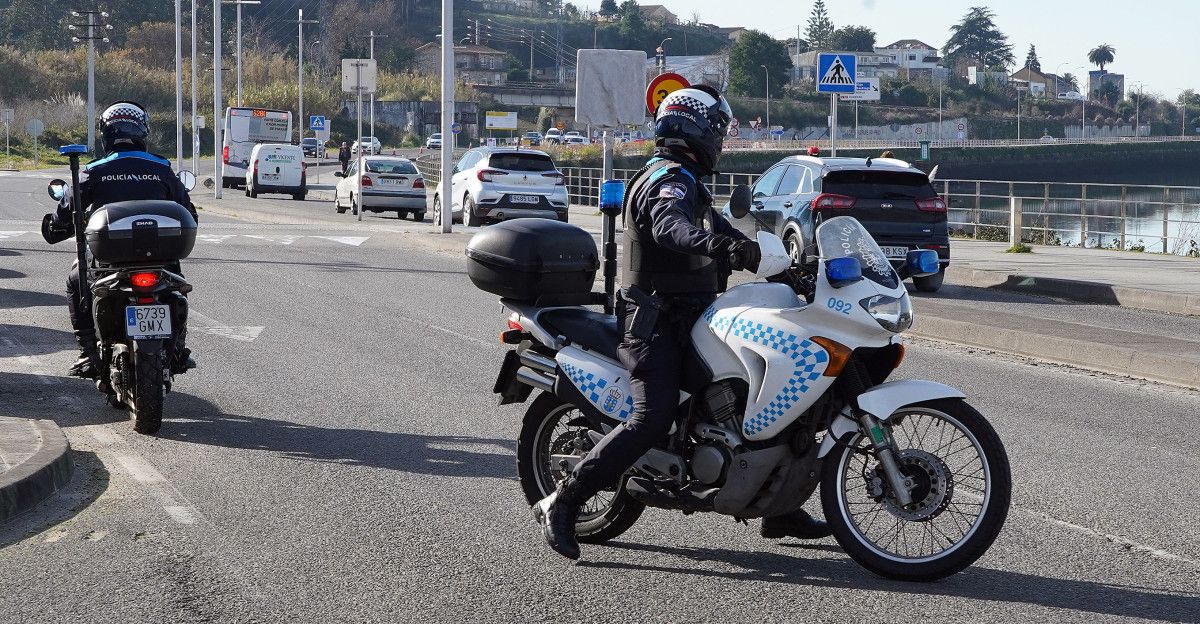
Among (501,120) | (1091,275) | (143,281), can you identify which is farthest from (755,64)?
(143,281)

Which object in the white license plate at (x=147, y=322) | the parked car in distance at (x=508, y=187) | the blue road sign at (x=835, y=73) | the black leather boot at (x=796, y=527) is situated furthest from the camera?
the parked car in distance at (x=508, y=187)

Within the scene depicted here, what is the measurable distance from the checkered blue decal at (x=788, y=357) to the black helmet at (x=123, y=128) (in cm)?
489

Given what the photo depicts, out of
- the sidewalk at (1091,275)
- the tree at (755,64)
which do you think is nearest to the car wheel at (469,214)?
the sidewalk at (1091,275)

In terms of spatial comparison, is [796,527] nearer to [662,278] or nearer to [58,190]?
[662,278]

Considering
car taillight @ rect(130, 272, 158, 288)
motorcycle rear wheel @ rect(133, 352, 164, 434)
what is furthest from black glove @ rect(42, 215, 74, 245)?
motorcycle rear wheel @ rect(133, 352, 164, 434)

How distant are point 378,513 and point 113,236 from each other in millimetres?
2721

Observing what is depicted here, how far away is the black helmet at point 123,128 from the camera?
333 inches

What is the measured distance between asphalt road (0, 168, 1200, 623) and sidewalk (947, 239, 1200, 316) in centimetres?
577

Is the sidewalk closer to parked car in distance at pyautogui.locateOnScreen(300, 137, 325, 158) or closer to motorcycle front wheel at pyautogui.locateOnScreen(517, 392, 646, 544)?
motorcycle front wheel at pyautogui.locateOnScreen(517, 392, 646, 544)

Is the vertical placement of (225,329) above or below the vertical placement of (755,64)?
below

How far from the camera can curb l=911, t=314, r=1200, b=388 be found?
10414 mm

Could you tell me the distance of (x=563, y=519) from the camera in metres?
5.36

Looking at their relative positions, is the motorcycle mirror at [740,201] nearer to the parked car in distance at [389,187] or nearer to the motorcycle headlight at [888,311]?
the motorcycle headlight at [888,311]

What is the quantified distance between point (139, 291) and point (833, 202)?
1065 centimetres
